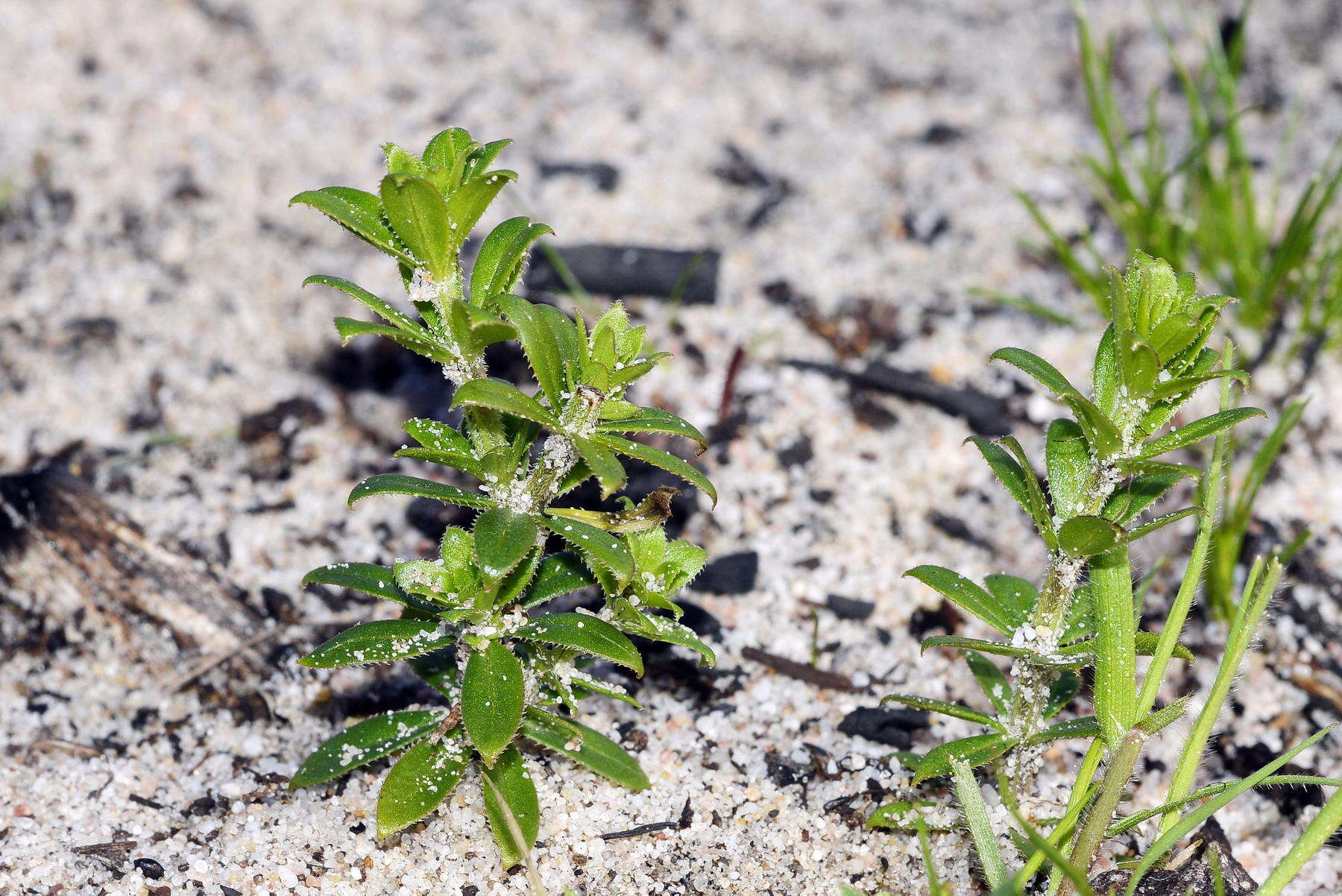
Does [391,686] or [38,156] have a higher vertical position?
[38,156]

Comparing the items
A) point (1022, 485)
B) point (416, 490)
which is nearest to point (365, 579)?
point (416, 490)

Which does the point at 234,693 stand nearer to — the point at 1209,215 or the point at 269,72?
the point at 269,72

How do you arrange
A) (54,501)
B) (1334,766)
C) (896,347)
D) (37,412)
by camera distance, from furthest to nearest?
(896,347), (37,412), (54,501), (1334,766)

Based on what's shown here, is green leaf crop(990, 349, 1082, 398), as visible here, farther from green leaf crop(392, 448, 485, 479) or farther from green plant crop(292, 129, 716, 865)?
green leaf crop(392, 448, 485, 479)

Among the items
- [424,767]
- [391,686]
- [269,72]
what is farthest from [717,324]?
[269,72]

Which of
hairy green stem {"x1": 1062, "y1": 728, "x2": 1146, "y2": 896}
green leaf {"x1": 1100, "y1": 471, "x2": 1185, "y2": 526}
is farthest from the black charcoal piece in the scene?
hairy green stem {"x1": 1062, "y1": 728, "x2": 1146, "y2": 896}

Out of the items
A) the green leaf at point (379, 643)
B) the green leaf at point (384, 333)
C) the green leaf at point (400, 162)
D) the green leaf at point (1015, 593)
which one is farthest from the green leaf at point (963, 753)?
the green leaf at point (400, 162)

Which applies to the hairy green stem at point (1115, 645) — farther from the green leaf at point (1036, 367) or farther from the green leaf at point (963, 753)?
the green leaf at point (1036, 367)
